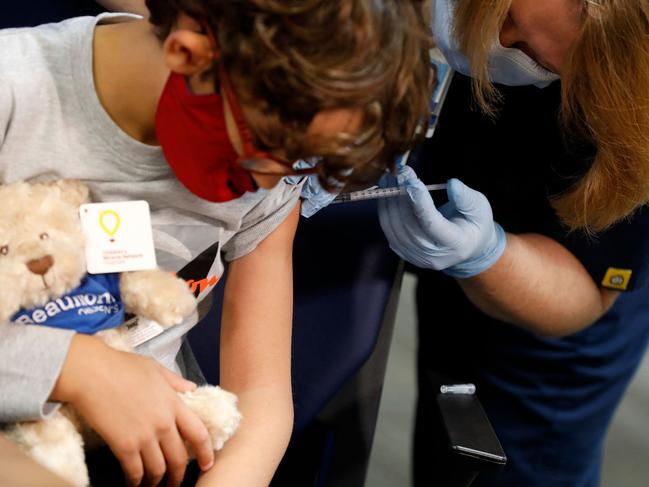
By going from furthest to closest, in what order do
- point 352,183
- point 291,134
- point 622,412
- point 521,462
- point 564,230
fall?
point 622,412 → point 521,462 → point 564,230 → point 352,183 → point 291,134

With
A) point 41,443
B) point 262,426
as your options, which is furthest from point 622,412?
point 41,443

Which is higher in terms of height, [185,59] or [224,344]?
[185,59]

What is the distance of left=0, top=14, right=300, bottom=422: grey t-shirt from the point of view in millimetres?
845

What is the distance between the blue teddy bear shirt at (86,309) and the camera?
34.3 inches

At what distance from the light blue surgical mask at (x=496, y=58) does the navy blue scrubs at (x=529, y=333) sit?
0.41ft

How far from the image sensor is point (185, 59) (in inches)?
32.5

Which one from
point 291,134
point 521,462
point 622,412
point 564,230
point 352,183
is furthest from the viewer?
point 622,412

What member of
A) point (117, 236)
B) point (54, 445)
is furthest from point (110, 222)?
point (54, 445)

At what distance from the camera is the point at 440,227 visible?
1326mm

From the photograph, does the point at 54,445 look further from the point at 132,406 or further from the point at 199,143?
the point at 199,143

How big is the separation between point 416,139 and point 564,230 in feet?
2.32

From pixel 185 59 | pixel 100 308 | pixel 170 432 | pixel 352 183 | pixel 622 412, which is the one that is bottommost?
pixel 622 412

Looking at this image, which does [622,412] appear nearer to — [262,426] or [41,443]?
[262,426]

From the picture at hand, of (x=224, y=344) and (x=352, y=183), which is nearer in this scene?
(x=352, y=183)
